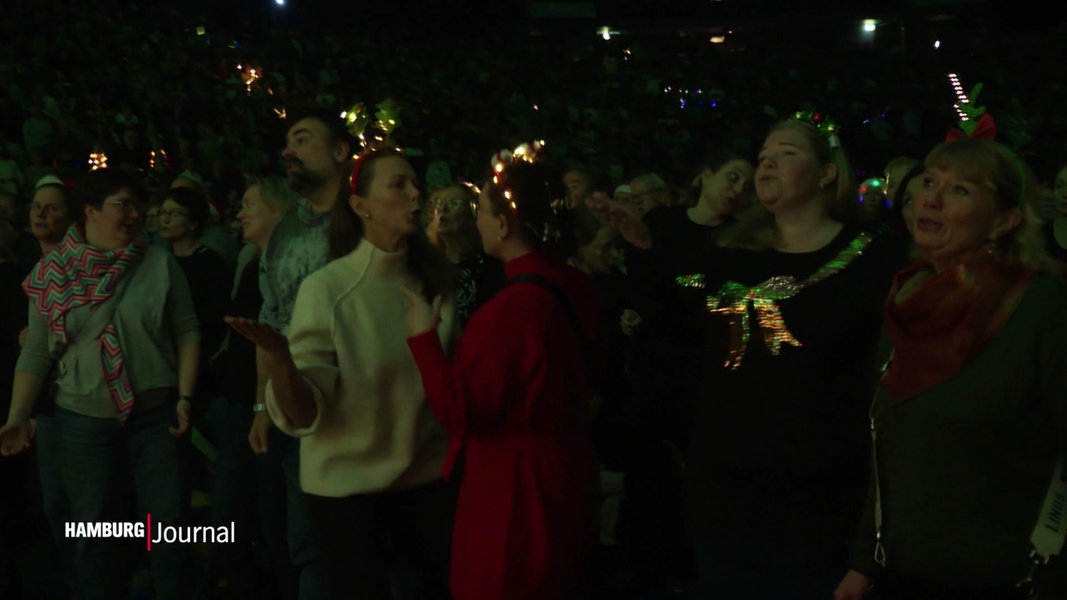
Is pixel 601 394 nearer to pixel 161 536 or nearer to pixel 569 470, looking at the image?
pixel 569 470

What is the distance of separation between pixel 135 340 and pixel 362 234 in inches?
57.2

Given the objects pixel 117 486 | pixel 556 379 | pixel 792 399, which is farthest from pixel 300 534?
pixel 792 399

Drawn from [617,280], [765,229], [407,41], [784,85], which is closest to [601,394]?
[617,280]

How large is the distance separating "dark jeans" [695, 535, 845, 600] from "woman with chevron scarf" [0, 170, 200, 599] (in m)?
2.42

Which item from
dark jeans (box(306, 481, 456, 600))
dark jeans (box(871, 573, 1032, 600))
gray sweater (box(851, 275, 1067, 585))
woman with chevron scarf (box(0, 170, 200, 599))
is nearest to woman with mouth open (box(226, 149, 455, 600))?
dark jeans (box(306, 481, 456, 600))

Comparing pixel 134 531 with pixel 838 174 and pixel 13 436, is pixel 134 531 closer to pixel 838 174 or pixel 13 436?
pixel 13 436

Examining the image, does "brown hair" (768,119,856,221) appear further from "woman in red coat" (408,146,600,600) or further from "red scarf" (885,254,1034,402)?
"woman in red coat" (408,146,600,600)

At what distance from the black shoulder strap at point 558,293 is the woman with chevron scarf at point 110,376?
201cm

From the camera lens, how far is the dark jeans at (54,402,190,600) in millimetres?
4586

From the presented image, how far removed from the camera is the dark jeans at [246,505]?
16.0ft

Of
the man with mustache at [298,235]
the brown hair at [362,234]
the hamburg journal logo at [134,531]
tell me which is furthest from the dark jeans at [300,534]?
the brown hair at [362,234]

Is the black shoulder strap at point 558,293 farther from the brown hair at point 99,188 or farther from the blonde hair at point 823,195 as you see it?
the brown hair at point 99,188

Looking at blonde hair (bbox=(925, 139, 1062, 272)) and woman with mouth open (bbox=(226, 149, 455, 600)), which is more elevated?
blonde hair (bbox=(925, 139, 1062, 272))

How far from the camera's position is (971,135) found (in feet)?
9.57
